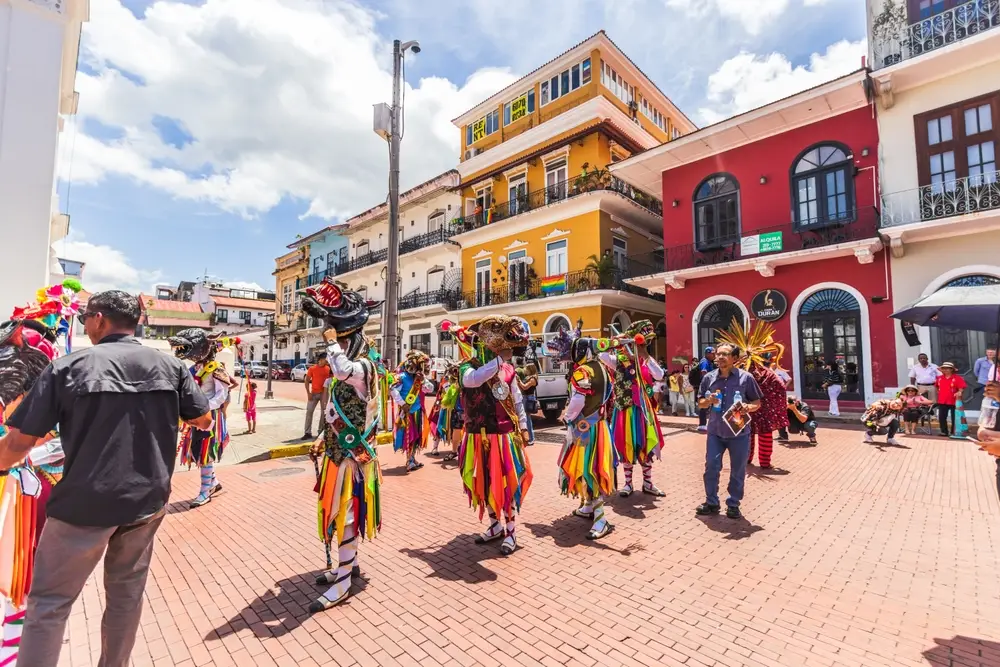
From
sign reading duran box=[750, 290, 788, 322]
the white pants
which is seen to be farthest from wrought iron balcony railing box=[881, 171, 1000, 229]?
the white pants

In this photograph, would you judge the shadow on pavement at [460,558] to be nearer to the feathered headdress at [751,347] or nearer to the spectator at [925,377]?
the feathered headdress at [751,347]

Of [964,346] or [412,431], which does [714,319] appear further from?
[412,431]

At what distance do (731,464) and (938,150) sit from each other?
13259 millimetres

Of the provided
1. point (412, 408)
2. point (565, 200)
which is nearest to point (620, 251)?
point (565, 200)

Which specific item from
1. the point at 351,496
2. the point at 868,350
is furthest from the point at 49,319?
the point at 868,350

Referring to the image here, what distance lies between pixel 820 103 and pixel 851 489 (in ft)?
41.4

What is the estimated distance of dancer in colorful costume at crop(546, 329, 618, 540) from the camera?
479cm

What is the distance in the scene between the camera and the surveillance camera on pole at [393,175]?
1001 cm

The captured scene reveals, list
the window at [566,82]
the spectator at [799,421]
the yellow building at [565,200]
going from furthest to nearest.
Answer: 1. the window at [566,82]
2. the yellow building at [565,200]
3. the spectator at [799,421]

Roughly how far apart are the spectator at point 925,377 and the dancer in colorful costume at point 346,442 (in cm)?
1257

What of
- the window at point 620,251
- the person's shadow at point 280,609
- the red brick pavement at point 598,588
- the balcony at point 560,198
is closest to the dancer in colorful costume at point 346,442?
the person's shadow at point 280,609

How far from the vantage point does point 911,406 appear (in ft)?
34.3

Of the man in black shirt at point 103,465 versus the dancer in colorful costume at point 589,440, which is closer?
the man in black shirt at point 103,465

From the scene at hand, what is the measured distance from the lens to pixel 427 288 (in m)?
27.9
